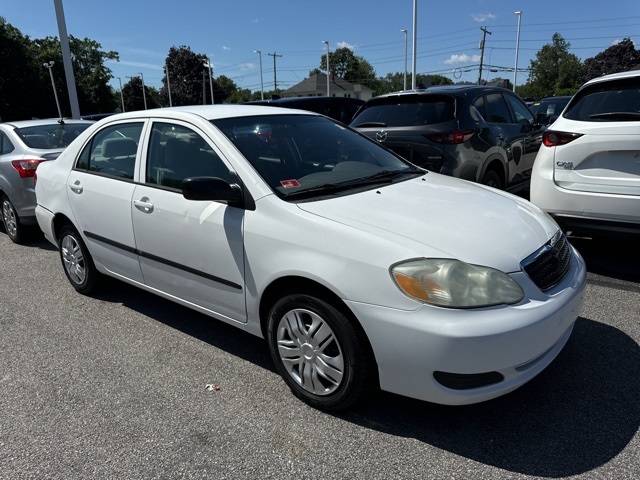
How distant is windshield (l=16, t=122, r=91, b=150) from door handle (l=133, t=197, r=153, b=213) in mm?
3753

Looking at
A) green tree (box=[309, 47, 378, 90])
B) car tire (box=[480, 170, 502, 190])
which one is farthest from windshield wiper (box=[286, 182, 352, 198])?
green tree (box=[309, 47, 378, 90])

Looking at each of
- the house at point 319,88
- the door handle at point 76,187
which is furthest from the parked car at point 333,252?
the house at point 319,88

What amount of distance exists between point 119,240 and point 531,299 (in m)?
2.88

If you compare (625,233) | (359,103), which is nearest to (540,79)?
(359,103)

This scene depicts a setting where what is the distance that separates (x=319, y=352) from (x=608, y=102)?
3.48m

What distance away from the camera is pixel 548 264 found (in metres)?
2.66

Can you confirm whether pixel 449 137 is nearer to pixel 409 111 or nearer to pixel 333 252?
pixel 409 111

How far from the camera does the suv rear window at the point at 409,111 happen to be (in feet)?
18.5

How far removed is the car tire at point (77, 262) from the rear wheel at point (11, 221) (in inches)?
88.4

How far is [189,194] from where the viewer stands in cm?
284

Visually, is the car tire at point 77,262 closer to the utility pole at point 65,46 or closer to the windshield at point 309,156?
the windshield at point 309,156

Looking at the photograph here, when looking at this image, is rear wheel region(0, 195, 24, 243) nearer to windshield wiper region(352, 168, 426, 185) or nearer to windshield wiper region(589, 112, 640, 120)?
windshield wiper region(352, 168, 426, 185)

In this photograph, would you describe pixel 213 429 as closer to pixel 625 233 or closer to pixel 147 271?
pixel 147 271

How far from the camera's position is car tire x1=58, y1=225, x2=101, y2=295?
4355 mm
